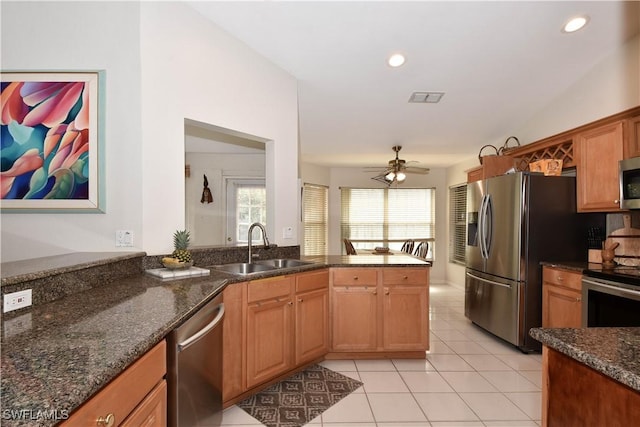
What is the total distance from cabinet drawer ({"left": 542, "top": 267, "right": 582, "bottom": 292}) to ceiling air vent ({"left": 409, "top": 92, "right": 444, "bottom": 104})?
2091 mm

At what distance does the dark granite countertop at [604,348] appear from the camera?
0.83 meters

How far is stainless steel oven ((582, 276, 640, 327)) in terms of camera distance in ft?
7.57

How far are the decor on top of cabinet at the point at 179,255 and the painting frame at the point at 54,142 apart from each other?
495 mm

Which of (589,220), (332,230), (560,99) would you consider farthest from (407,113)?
(332,230)

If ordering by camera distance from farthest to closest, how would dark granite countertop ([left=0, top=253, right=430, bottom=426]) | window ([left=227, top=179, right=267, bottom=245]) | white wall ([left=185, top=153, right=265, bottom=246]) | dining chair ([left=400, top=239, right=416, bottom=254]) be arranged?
1. dining chair ([left=400, top=239, right=416, bottom=254])
2. window ([left=227, top=179, right=267, bottom=245])
3. white wall ([left=185, top=153, right=265, bottom=246])
4. dark granite countertop ([left=0, top=253, right=430, bottom=426])

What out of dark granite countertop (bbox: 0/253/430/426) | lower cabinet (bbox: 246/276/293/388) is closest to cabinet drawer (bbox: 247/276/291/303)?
lower cabinet (bbox: 246/276/293/388)

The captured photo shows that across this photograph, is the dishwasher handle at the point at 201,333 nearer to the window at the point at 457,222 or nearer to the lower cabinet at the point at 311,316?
the lower cabinet at the point at 311,316

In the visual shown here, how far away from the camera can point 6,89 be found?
7.02ft

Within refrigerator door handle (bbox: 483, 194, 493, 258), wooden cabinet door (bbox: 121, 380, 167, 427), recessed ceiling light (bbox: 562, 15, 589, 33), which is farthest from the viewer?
refrigerator door handle (bbox: 483, 194, 493, 258)

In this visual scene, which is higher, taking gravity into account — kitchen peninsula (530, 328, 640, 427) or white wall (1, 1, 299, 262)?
white wall (1, 1, 299, 262)

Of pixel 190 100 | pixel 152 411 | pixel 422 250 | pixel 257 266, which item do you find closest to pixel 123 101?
pixel 190 100

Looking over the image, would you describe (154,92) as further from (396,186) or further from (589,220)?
(396,186)

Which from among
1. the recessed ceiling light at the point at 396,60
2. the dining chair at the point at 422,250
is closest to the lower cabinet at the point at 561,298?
the recessed ceiling light at the point at 396,60

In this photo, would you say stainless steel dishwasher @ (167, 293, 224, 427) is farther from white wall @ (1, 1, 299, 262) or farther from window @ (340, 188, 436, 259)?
window @ (340, 188, 436, 259)
